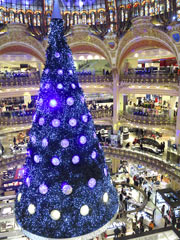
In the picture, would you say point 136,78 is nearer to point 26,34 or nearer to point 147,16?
point 147,16

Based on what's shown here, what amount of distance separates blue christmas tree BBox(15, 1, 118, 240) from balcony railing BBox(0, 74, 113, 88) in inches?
672

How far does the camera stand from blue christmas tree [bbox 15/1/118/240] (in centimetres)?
352

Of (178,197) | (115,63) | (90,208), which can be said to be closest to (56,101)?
(90,208)

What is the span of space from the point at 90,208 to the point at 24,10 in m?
21.6

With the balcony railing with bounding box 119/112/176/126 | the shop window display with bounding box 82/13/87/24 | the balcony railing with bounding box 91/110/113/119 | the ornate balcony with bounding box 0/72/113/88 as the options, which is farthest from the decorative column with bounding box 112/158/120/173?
the shop window display with bounding box 82/13/87/24

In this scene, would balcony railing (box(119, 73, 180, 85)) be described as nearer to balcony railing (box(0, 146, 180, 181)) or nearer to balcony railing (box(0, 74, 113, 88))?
balcony railing (box(0, 74, 113, 88))

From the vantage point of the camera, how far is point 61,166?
356 cm

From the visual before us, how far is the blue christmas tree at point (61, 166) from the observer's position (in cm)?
352

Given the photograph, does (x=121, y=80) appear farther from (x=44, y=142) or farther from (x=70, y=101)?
(x=44, y=142)

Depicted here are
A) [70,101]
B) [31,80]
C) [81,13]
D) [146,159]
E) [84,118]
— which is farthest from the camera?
[81,13]

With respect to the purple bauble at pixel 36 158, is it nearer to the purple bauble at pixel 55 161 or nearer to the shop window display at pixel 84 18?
the purple bauble at pixel 55 161

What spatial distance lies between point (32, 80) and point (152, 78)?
36.6ft

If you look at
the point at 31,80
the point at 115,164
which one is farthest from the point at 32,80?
the point at 115,164

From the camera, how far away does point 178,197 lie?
13969 millimetres
